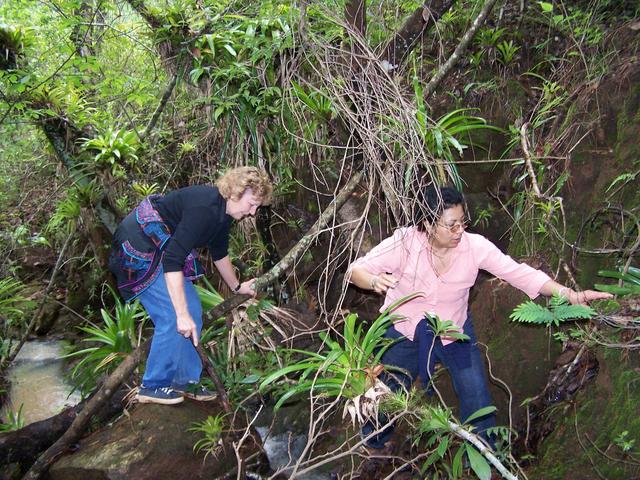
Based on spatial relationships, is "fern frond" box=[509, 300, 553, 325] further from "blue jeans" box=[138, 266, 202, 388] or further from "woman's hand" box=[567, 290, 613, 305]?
"blue jeans" box=[138, 266, 202, 388]

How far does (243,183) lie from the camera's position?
3.23m

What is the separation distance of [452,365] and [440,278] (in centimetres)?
57

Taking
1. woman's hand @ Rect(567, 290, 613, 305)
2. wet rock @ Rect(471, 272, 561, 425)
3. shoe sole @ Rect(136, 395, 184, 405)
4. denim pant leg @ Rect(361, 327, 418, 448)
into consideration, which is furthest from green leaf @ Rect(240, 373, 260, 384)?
woman's hand @ Rect(567, 290, 613, 305)

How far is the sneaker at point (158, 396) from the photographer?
378 centimetres

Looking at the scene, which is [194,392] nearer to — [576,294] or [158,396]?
[158,396]

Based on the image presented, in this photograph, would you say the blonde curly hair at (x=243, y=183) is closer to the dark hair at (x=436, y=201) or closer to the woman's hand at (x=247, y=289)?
the woman's hand at (x=247, y=289)

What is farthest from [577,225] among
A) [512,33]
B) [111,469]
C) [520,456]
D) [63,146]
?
[63,146]

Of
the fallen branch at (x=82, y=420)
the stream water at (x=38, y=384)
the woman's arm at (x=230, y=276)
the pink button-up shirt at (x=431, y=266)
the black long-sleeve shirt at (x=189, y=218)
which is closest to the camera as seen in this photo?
the pink button-up shirt at (x=431, y=266)

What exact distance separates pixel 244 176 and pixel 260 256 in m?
2.33

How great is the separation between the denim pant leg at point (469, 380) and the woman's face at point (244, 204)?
1.55 m

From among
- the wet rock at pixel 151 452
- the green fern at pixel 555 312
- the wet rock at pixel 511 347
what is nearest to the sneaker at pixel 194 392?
the wet rock at pixel 151 452

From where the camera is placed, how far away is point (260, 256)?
5477 mm

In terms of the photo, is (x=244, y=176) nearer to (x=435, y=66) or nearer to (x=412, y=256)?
(x=412, y=256)

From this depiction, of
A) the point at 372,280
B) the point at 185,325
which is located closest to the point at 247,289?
the point at 185,325
